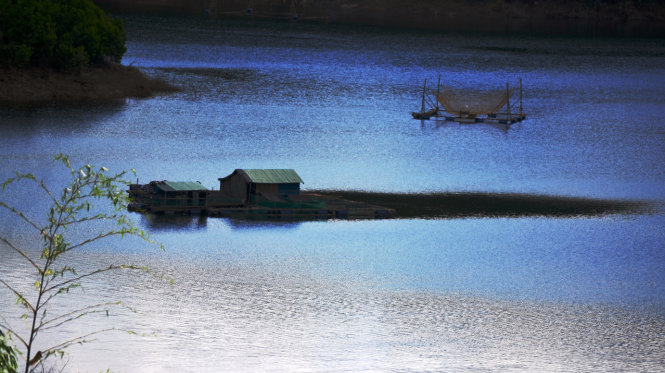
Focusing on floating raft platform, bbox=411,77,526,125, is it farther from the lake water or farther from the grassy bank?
the grassy bank

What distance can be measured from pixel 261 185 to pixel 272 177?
437 millimetres

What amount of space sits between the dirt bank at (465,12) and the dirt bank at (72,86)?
5165cm

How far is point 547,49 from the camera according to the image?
86.7 metres

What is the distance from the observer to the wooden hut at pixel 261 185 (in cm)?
3162

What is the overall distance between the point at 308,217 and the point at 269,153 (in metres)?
10.2

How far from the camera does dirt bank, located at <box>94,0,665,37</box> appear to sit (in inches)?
4232

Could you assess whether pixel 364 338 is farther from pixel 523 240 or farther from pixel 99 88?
pixel 99 88

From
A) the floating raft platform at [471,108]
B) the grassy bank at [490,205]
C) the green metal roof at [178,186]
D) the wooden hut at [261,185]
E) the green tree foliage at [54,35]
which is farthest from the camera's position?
the floating raft platform at [471,108]

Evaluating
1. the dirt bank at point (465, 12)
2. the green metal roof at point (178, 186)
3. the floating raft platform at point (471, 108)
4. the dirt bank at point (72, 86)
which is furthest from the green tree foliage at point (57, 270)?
the dirt bank at point (465, 12)

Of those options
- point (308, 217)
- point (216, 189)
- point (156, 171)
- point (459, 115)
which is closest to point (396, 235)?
point (308, 217)

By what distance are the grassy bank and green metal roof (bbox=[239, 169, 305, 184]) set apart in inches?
96.5

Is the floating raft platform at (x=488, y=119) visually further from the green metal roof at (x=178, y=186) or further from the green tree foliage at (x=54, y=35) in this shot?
the green metal roof at (x=178, y=186)

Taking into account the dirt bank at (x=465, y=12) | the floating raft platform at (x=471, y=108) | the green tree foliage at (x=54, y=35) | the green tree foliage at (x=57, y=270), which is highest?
the dirt bank at (x=465, y=12)

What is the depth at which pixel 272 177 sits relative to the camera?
3191 cm
